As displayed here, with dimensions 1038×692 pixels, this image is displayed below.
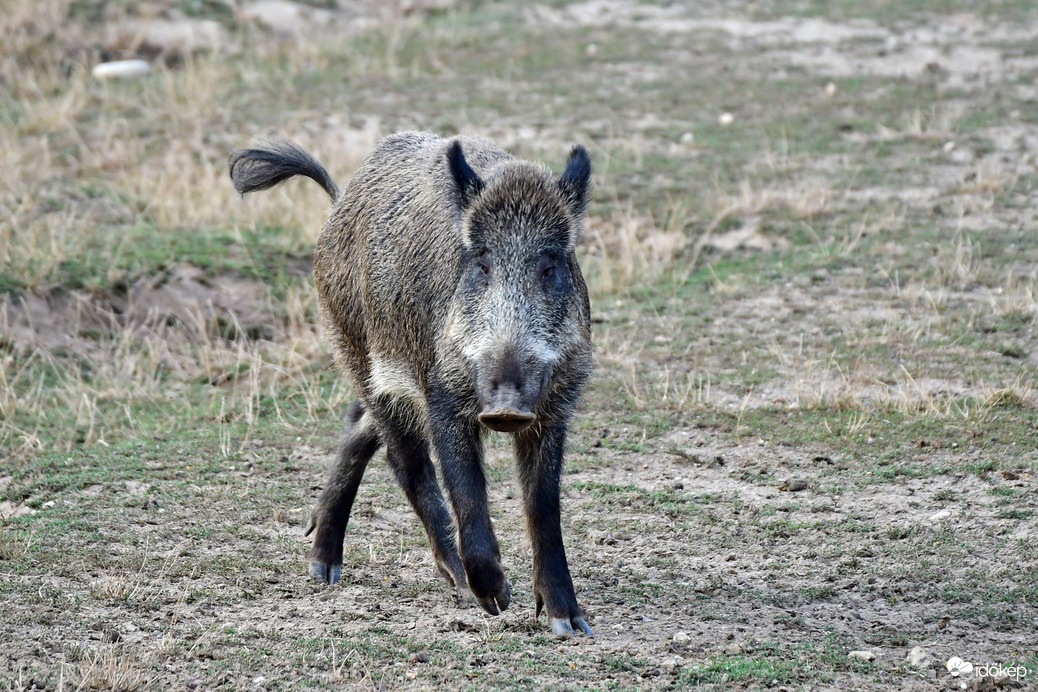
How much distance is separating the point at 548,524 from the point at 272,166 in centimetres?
248

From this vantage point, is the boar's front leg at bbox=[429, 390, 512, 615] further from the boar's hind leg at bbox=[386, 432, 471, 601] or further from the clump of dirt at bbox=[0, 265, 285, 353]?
the clump of dirt at bbox=[0, 265, 285, 353]

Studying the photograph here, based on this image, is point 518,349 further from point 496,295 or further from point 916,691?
point 916,691

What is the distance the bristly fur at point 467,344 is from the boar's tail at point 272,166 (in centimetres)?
64

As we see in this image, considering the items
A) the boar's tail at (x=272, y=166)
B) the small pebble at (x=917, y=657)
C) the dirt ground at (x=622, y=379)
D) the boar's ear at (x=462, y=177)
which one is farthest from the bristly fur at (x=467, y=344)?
the small pebble at (x=917, y=657)

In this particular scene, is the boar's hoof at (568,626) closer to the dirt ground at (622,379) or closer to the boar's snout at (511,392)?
the dirt ground at (622,379)

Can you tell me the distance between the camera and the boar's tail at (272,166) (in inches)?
237

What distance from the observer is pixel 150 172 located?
1067cm

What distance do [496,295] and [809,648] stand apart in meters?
1.71

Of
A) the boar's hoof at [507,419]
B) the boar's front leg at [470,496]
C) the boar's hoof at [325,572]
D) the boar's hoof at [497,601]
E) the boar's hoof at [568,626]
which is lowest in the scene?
the boar's hoof at [325,572]

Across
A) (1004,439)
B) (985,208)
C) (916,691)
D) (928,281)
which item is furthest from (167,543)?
(985,208)

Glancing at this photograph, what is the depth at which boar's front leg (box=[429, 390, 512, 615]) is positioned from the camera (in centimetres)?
454

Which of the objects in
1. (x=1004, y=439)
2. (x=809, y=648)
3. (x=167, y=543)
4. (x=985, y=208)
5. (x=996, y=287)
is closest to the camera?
(x=809, y=648)

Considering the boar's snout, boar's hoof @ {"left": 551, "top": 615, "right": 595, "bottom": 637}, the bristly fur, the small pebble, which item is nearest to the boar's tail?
the bristly fur

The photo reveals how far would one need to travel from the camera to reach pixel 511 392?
162 inches
